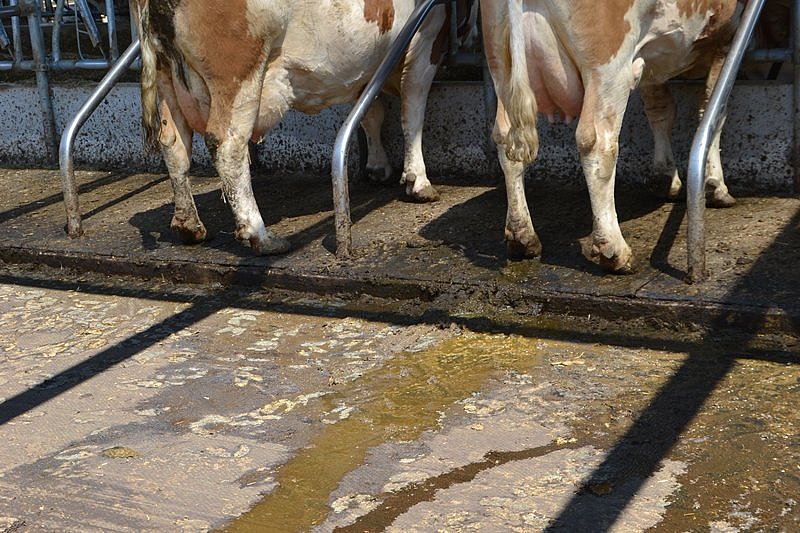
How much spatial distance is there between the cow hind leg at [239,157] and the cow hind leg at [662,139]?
1976 mm

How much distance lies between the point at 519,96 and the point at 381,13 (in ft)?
4.78

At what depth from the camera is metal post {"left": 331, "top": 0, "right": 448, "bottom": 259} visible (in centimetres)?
534

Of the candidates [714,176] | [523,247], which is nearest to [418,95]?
[523,247]

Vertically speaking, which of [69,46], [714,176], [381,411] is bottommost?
[381,411]

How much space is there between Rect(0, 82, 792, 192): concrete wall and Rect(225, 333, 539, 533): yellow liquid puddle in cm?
211

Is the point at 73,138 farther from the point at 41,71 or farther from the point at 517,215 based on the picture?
the point at 517,215

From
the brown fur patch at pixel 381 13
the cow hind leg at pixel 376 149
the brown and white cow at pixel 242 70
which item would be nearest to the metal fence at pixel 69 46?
the cow hind leg at pixel 376 149

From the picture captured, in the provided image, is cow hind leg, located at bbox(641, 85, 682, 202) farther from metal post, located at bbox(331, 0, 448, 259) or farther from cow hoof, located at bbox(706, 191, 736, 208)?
metal post, located at bbox(331, 0, 448, 259)

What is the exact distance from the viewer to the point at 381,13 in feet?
19.5

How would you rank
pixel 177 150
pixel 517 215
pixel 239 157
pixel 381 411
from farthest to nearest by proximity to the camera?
pixel 177 150 → pixel 239 157 → pixel 517 215 → pixel 381 411

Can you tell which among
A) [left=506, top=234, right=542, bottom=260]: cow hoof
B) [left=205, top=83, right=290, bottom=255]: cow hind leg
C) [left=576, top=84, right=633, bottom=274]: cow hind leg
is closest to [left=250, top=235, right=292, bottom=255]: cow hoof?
[left=205, top=83, right=290, bottom=255]: cow hind leg

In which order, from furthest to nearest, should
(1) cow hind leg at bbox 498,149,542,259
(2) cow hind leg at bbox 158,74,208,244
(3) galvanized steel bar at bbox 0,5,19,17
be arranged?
(3) galvanized steel bar at bbox 0,5,19,17, (2) cow hind leg at bbox 158,74,208,244, (1) cow hind leg at bbox 498,149,542,259

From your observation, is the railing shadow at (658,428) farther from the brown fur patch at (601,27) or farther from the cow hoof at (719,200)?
the brown fur patch at (601,27)

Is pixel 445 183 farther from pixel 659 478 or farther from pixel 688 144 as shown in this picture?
pixel 659 478
